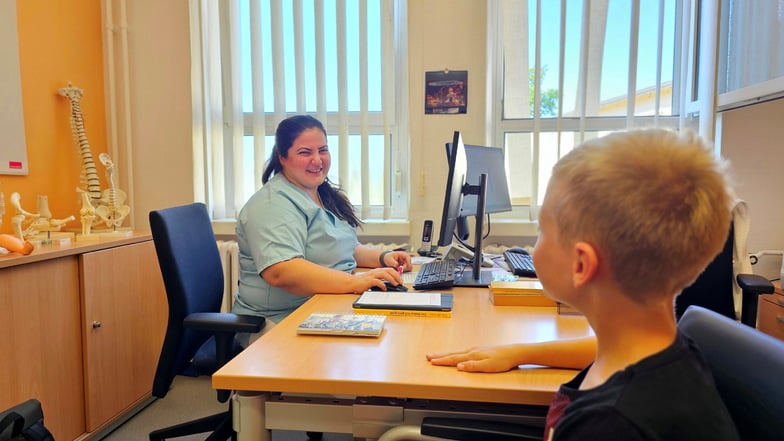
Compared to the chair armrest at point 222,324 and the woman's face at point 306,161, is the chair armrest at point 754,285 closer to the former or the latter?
the woman's face at point 306,161

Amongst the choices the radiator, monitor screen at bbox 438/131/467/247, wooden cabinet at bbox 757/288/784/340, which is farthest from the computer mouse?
wooden cabinet at bbox 757/288/784/340

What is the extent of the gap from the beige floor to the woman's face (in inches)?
40.7

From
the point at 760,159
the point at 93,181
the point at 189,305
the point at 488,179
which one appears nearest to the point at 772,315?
the point at 760,159

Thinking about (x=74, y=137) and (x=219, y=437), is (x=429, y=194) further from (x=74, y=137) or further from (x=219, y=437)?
(x=74, y=137)

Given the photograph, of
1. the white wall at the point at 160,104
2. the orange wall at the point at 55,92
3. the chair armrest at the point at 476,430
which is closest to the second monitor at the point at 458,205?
the chair armrest at the point at 476,430

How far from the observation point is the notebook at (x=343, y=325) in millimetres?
1012

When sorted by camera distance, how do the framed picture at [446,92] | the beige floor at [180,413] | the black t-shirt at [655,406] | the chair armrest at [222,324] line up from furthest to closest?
the framed picture at [446,92]
the beige floor at [180,413]
the chair armrest at [222,324]
the black t-shirt at [655,406]

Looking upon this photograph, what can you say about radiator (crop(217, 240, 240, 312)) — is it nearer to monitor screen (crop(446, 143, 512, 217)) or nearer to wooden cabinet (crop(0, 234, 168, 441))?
wooden cabinet (crop(0, 234, 168, 441))

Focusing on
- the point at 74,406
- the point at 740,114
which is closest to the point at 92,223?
the point at 74,406

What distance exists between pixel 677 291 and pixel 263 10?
2.67 meters

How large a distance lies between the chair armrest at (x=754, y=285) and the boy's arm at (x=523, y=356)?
1306 mm

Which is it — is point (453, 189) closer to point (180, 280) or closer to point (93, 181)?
point (180, 280)

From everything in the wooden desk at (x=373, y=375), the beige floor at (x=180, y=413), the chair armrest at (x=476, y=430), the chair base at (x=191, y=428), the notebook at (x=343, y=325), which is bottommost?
the beige floor at (x=180, y=413)

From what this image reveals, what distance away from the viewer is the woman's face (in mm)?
1768
